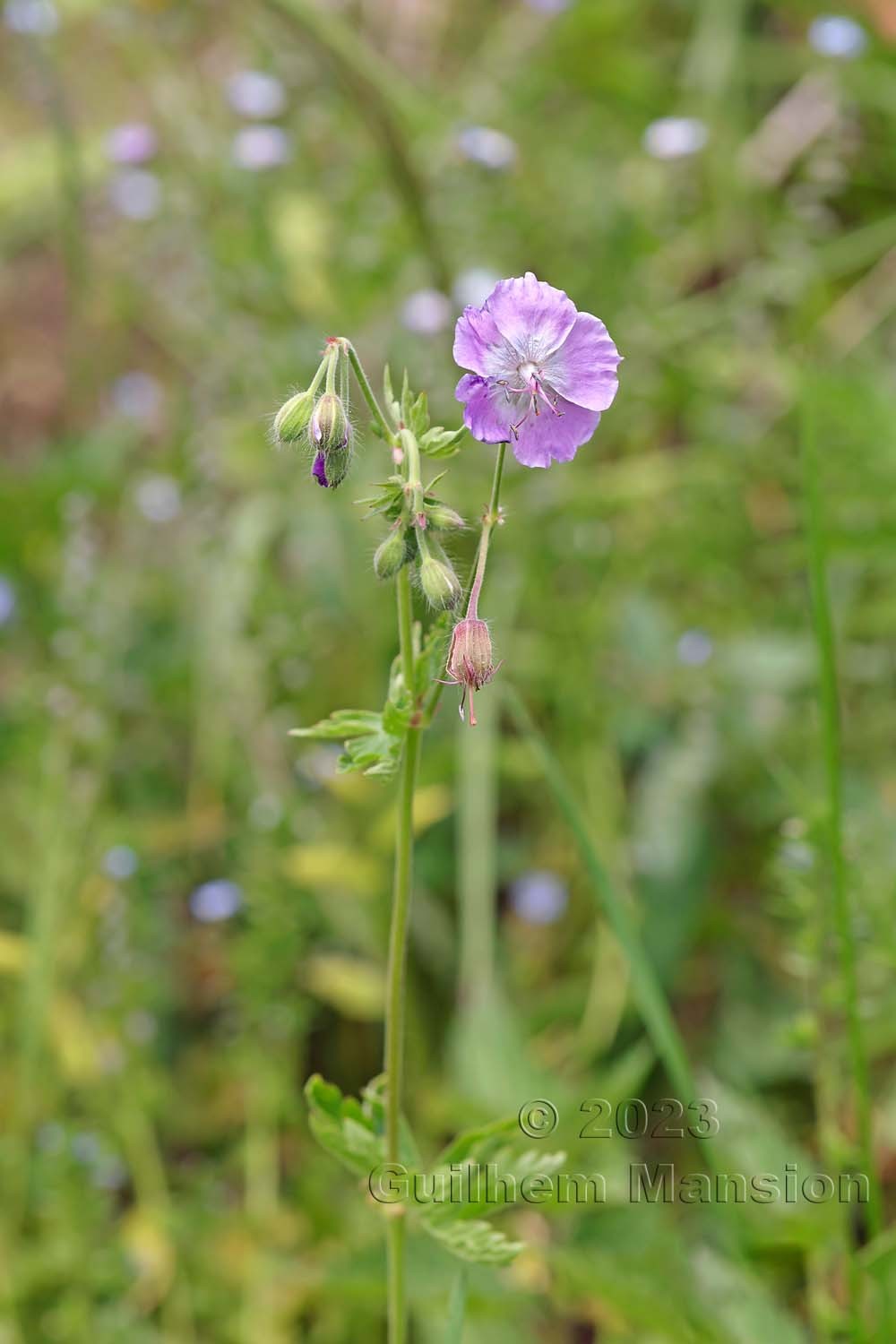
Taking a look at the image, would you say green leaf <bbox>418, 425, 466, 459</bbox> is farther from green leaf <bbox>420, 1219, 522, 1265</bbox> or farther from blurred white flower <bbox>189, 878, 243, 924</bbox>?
blurred white flower <bbox>189, 878, 243, 924</bbox>

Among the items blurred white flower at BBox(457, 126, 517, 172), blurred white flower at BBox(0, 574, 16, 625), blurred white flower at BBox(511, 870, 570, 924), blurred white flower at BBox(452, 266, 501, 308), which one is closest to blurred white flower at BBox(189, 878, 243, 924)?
blurred white flower at BBox(511, 870, 570, 924)

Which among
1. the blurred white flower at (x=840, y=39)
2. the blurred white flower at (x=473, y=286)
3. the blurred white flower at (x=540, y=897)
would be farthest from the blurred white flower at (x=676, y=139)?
the blurred white flower at (x=540, y=897)

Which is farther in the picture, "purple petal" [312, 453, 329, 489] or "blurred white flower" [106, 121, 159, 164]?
"blurred white flower" [106, 121, 159, 164]

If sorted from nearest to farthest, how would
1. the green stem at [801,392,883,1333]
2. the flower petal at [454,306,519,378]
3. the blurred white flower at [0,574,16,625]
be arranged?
the flower petal at [454,306,519,378], the green stem at [801,392,883,1333], the blurred white flower at [0,574,16,625]

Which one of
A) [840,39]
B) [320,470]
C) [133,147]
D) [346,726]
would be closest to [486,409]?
[320,470]

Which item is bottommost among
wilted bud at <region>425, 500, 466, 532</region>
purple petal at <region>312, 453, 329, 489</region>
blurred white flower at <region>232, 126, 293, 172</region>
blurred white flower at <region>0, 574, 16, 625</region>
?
wilted bud at <region>425, 500, 466, 532</region>

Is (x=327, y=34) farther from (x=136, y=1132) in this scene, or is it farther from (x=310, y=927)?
(x=136, y=1132)

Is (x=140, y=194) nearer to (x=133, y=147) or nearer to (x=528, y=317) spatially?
(x=133, y=147)
